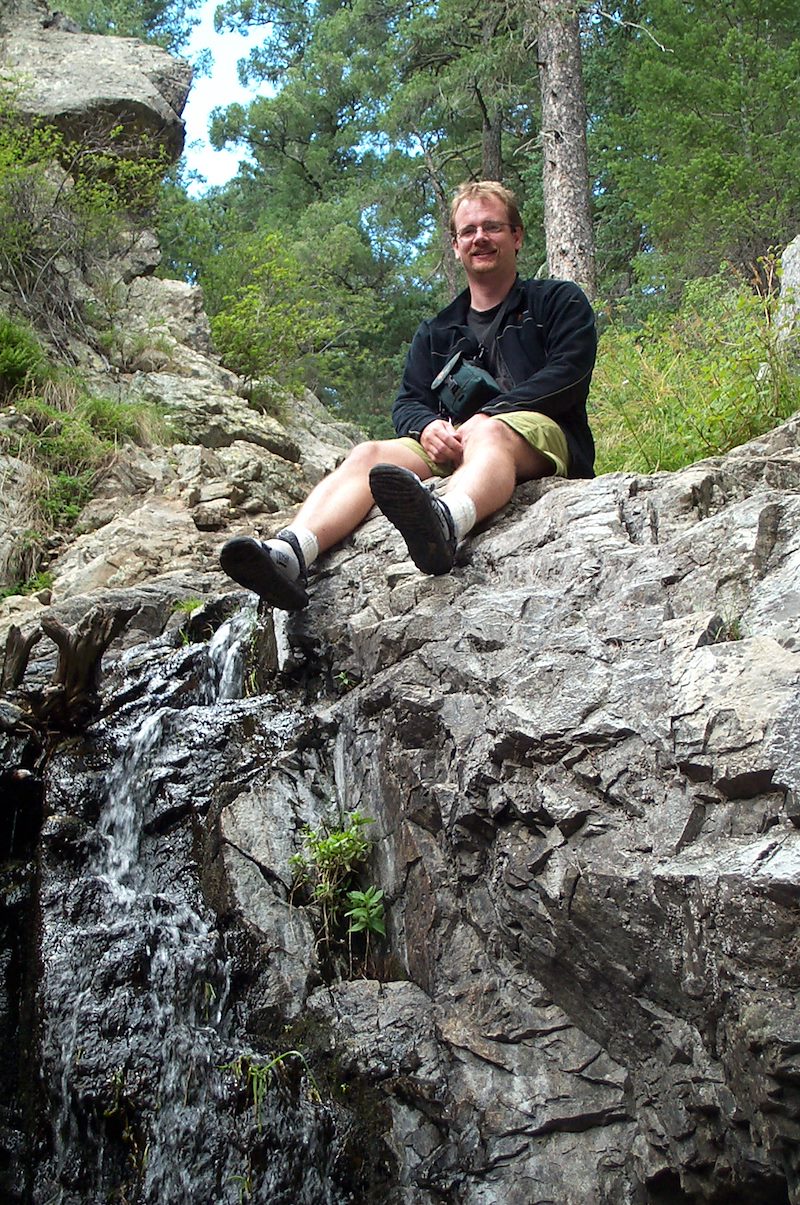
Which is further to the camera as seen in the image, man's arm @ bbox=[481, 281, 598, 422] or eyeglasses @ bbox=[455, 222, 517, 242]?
eyeglasses @ bbox=[455, 222, 517, 242]

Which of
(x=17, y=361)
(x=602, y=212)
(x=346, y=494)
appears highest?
(x=602, y=212)

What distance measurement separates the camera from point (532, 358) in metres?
4.20

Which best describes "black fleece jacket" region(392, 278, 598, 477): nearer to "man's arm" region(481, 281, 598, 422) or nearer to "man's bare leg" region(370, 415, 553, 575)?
"man's arm" region(481, 281, 598, 422)

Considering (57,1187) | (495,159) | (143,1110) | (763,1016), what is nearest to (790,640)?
(763,1016)

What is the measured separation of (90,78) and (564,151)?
702 centimetres

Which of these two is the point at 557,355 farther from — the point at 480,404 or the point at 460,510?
the point at 460,510

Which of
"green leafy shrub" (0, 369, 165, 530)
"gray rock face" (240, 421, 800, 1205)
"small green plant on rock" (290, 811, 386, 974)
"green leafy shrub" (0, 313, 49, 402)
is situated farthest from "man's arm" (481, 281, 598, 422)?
"green leafy shrub" (0, 313, 49, 402)

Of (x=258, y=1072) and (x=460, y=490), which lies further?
(x=460, y=490)

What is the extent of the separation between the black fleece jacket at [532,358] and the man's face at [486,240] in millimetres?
146

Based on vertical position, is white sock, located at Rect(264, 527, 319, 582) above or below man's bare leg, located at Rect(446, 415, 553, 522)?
below

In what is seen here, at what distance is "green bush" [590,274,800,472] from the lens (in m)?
4.46

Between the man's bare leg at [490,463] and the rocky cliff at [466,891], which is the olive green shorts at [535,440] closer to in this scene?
the man's bare leg at [490,463]

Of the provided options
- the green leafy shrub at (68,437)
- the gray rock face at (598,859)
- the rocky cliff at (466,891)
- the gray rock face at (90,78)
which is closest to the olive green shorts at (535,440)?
the rocky cliff at (466,891)

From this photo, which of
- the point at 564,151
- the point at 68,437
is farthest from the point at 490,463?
the point at 564,151
